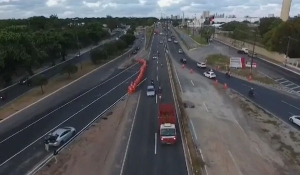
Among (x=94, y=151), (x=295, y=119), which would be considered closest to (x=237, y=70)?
(x=295, y=119)

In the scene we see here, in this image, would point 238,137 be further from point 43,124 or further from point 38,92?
point 38,92

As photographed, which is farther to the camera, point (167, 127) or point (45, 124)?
point (45, 124)

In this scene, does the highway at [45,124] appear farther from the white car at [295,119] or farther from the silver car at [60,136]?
the white car at [295,119]

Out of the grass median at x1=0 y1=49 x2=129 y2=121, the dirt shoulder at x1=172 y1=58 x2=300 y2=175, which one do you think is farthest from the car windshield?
the grass median at x1=0 y1=49 x2=129 y2=121

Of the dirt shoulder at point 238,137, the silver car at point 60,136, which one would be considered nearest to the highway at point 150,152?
the dirt shoulder at point 238,137

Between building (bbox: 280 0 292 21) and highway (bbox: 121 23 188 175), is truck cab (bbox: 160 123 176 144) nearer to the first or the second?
highway (bbox: 121 23 188 175)

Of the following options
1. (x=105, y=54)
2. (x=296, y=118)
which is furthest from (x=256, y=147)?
(x=105, y=54)
